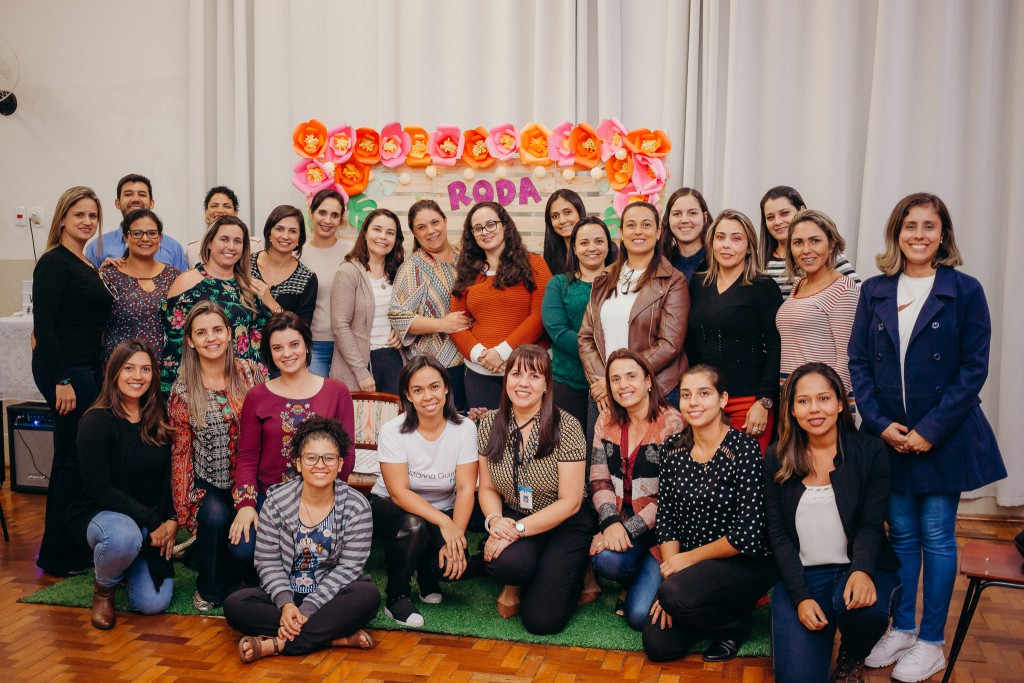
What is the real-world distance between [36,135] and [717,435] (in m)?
5.25

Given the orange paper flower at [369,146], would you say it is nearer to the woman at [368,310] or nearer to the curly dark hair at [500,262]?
the woman at [368,310]

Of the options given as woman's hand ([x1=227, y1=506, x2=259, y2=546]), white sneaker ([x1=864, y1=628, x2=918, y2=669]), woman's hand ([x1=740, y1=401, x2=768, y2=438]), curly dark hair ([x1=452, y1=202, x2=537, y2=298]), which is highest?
curly dark hair ([x1=452, y1=202, x2=537, y2=298])

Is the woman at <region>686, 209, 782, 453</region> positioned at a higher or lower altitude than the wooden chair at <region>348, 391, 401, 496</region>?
higher

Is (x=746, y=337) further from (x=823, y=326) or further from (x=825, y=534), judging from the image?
(x=825, y=534)

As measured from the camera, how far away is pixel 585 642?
10.2 ft

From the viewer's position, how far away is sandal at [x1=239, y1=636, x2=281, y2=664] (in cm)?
295

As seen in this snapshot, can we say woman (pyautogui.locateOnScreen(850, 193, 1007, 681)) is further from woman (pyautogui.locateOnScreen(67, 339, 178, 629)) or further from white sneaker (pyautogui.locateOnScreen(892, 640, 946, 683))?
woman (pyautogui.locateOnScreen(67, 339, 178, 629))

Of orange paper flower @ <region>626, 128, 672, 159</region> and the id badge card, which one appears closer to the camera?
the id badge card

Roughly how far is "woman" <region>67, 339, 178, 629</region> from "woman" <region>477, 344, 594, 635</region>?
1.24 m

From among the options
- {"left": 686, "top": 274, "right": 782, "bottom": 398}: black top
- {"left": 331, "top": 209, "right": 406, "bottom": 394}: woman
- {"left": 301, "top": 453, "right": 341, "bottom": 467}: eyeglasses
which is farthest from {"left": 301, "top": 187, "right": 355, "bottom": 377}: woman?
{"left": 686, "top": 274, "right": 782, "bottom": 398}: black top

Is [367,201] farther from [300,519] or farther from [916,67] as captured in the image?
[916,67]

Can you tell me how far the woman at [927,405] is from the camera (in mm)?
2846

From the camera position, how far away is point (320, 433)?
3.15 meters

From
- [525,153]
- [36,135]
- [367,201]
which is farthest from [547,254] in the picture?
[36,135]
